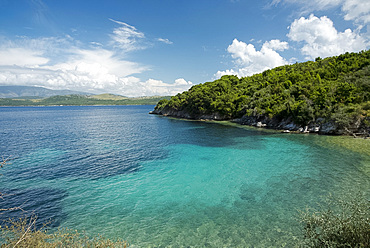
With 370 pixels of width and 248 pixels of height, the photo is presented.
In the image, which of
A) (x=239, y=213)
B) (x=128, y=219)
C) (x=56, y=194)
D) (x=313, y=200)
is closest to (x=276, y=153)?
(x=313, y=200)

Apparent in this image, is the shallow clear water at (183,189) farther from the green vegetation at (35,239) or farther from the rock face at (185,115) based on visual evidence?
the rock face at (185,115)

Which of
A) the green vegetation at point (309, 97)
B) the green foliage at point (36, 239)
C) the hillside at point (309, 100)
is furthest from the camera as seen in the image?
the green vegetation at point (309, 97)

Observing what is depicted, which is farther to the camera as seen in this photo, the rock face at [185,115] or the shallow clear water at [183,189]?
the rock face at [185,115]

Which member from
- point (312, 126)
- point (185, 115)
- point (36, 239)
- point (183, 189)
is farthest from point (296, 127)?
point (185, 115)

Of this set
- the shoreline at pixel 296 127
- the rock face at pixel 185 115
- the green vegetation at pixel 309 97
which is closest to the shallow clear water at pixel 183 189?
the shoreline at pixel 296 127

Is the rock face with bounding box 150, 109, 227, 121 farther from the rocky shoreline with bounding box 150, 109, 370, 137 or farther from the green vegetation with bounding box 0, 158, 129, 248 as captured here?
the green vegetation with bounding box 0, 158, 129, 248

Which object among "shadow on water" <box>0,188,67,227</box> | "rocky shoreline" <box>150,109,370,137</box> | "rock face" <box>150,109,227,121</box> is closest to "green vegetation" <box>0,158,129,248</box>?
"shadow on water" <box>0,188,67,227</box>

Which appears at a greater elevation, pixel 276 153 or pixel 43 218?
pixel 276 153

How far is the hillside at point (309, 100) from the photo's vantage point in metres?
40.9

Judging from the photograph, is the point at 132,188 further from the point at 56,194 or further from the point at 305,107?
the point at 305,107

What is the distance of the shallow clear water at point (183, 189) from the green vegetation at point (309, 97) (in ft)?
53.2

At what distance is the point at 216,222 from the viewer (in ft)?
43.4

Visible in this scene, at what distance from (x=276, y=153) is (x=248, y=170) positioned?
964 centimetres

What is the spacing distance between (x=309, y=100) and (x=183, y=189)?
147 feet
